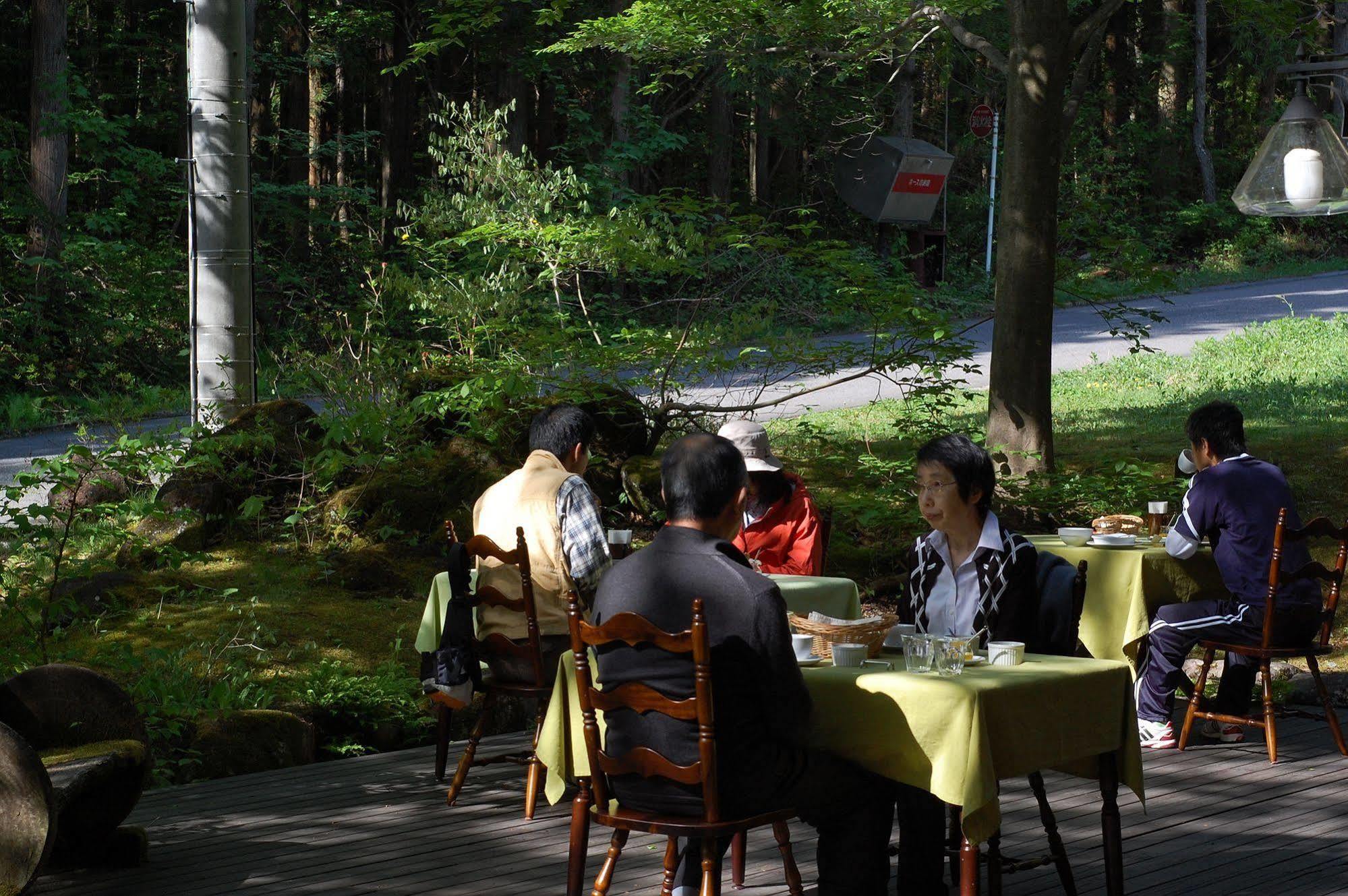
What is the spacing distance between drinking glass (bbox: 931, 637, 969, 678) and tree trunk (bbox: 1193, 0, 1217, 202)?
Answer: 106ft

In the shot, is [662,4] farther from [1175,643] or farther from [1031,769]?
[1031,769]

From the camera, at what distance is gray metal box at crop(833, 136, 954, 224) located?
26.8 meters

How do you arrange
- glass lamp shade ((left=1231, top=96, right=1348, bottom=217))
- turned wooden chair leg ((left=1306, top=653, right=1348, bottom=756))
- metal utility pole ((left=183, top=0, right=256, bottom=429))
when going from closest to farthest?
glass lamp shade ((left=1231, top=96, right=1348, bottom=217)) → turned wooden chair leg ((left=1306, top=653, right=1348, bottom=756)) → metal utility pole ((left=183, top=0, right=256, bottom=429))

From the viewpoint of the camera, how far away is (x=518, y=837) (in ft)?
16.9

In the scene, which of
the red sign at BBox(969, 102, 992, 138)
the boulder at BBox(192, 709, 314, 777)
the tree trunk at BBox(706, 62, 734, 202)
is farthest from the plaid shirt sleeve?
the tree trunk at BBox(706, 62, 734, 202)

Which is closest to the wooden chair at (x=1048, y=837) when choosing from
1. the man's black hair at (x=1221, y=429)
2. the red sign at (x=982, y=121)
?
the man's black hair at (x=1221, y=429)

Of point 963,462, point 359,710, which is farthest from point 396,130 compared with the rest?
point 963,462

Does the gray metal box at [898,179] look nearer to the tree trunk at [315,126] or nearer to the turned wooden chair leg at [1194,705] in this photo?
the tree trunk at [315,126]

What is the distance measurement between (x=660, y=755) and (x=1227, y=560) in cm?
346

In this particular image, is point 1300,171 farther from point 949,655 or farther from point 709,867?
point 709,867

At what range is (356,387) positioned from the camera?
10.5 metres

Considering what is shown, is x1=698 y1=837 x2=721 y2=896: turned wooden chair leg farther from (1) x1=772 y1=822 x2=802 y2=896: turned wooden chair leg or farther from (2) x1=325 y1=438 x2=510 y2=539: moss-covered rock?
(2) x1=325 y1=438 x2=510 y2=539: moss-covered rock

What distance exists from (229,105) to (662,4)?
349cm

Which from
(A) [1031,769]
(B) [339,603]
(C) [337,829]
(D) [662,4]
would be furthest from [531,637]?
(D) [662,4]
